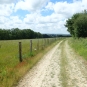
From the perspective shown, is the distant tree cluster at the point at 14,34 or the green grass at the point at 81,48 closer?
the green grass at the point at 81,48

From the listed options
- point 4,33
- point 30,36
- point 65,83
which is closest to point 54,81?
point 65,83

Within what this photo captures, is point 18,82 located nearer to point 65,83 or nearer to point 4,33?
point 65,83

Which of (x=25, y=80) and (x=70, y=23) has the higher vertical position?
(x=70, y=23)

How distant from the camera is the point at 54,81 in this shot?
9.94 metres

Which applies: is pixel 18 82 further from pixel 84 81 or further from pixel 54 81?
pixel 84 81

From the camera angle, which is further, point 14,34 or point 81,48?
point 14,34

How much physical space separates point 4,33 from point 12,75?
124786 mm

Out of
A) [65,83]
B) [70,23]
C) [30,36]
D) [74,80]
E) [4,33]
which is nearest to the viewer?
[65,83]

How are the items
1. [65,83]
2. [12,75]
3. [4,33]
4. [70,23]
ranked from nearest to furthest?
[65,83] → [12,75] → [70,23] → [4,33]

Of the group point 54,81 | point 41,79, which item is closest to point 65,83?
point 54,81

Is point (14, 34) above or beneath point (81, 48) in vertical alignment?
above

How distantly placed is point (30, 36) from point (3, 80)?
539ft

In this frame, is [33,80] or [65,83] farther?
[33,80]

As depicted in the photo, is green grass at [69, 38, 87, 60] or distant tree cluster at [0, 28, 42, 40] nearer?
green grass at [69, 38, 87, 60]
